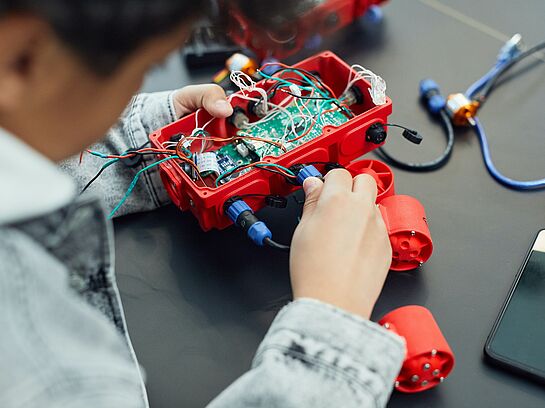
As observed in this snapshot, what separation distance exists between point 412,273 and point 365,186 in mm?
133

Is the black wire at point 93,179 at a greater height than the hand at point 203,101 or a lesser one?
lesser

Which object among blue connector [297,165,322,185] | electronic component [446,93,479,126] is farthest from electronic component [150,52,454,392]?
electronic component [446,93,479,126]

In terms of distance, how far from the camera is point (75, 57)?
42cm

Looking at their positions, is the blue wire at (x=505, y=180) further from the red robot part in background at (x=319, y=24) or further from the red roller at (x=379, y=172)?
the red robot part in background at (x=319, y=24)

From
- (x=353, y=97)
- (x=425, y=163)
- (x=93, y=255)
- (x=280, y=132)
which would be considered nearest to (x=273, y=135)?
(x=280, y=132)

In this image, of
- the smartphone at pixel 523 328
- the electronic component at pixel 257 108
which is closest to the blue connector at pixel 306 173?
the electronic component at pixel 257 108

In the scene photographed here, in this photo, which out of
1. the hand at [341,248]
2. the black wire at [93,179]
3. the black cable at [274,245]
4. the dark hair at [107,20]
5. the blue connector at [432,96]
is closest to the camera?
the dark hair at [107,20]

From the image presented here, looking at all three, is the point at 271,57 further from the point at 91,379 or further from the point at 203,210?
the point at 91,379

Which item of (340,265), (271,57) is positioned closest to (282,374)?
(340,265)

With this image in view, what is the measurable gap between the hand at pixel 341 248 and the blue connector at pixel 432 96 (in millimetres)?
287

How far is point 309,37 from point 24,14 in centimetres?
76

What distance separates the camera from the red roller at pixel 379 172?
2.59 ft

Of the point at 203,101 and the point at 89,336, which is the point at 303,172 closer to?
the point at 203,101

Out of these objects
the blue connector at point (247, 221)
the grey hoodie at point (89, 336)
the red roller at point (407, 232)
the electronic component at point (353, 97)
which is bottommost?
the grey hoodie at point (89, 336)
